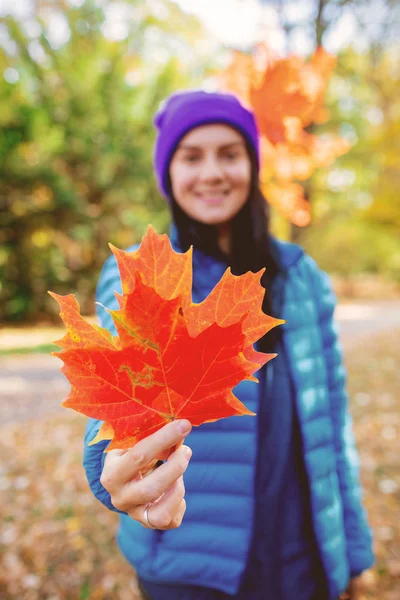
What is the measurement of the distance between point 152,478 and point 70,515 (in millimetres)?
3163

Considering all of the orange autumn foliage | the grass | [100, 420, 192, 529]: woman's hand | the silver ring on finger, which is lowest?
the grass

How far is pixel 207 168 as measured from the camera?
4.33ft

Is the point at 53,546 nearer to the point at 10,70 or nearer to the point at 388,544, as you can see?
the point at 388,544

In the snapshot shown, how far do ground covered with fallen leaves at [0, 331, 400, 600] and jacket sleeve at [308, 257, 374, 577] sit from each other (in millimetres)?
1304

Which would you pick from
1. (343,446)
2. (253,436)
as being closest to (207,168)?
(253,436)

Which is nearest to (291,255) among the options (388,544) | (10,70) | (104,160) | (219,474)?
(219,474)

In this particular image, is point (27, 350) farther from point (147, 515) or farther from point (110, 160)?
point (147, 515)

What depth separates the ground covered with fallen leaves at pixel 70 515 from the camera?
258 cm

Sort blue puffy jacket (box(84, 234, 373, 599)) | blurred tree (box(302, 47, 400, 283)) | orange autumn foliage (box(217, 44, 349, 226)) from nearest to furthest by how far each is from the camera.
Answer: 1. blue puffy jacket (box(84, 234, 373, 599))
2. orange autumn foliage (box(217, 44, 349, 226))
3. blurred tree (box(302, 47, 400, 283))

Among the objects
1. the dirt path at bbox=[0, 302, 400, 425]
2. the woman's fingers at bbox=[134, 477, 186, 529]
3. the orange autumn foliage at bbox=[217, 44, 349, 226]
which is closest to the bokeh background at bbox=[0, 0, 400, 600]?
the dirt path at bbox=[0, 302, 400, 425]

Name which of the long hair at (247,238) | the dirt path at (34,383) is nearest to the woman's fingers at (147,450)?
the long hair at (247,238)

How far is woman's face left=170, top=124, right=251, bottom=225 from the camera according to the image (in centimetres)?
135

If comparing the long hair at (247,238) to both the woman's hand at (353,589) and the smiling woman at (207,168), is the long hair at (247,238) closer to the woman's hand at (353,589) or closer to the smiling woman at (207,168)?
the smiling woman at (207,168)

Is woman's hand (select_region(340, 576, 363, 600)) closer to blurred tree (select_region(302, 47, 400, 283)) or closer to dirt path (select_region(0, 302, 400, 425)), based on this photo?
dirt path (select_region(0, 302, 400, 425))
